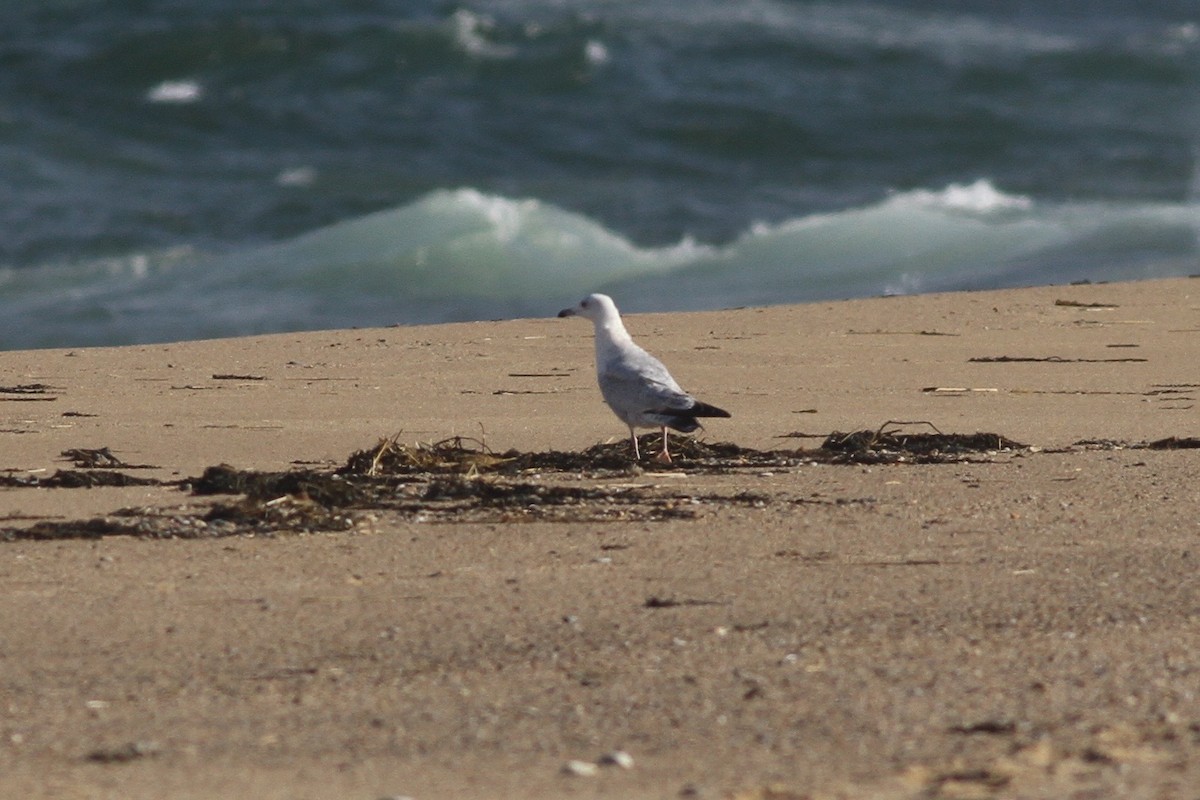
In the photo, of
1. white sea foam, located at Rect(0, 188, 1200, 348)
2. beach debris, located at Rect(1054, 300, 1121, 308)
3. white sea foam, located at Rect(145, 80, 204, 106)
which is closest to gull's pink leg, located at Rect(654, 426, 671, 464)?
beach debris, located at Rect(1054, 300, 1121, 308)

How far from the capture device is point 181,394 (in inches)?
266

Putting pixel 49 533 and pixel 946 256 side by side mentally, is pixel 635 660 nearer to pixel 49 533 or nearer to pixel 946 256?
pixel 49 533

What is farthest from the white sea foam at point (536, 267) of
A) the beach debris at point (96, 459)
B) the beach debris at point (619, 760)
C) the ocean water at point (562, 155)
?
the beach debris at point (619, 760)

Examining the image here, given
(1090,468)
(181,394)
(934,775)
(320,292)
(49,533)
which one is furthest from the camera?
(320,292)

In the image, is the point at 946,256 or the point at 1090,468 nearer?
the point at 1090,468

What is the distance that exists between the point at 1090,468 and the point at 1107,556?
3.76 feet

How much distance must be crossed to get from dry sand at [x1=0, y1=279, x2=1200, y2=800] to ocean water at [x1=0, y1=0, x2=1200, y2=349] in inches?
231

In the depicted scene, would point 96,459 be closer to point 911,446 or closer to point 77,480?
point 77,480

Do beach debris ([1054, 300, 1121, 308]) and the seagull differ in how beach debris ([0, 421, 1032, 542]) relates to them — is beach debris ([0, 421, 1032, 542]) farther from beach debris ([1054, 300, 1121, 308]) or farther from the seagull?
beach debris ([1054, 300, 1121, 308])

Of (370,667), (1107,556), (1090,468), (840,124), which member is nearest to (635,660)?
(370,667)

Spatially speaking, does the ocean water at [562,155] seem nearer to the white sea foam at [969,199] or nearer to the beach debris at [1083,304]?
the white sea foam at [969,199]

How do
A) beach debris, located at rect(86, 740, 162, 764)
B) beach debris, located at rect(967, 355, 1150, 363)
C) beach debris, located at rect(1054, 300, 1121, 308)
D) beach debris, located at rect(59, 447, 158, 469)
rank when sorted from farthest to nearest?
beach debris, located at rect(1054, 300, 1121, 308), beach debris, located at rect(967, 355, 1150, 363), beach debris, located at rect(59, 447, 158, 469), beach debris, located at rect(86, 740, 162, 764)

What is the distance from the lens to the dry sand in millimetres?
2643

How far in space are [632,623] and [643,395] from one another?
6.92 feet
